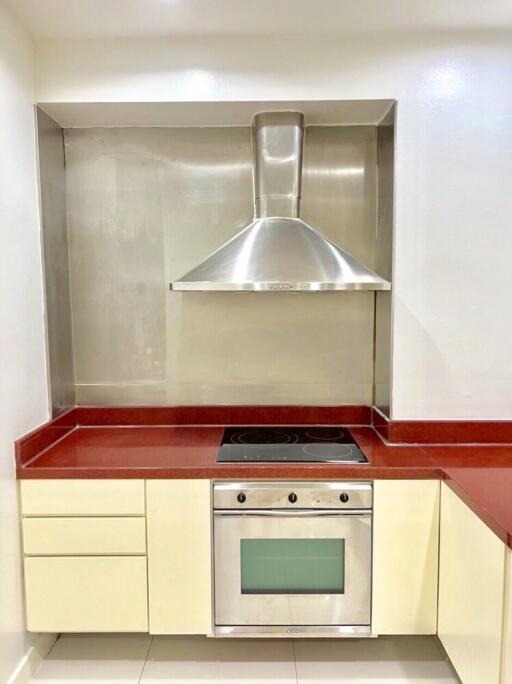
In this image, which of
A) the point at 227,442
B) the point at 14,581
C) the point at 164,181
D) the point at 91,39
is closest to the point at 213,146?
the point at 164,181

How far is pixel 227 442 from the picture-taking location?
1.93 metres

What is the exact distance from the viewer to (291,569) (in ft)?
5.57

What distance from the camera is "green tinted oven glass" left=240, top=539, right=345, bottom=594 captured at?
1.69 meters

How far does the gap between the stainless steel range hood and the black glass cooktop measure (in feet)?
2.07

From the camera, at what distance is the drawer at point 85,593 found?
168 cm

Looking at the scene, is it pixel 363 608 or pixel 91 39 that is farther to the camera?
pixel 91 39

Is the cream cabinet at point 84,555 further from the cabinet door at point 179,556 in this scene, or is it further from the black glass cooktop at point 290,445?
the black glass cooktop at point 290,445

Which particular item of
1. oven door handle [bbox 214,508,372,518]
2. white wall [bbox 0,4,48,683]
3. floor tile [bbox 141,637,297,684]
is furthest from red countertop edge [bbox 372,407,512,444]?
white wall [bbox 0,4,48,683]

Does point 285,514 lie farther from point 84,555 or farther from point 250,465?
point 84,555

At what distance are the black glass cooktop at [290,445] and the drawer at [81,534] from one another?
16.3 inches

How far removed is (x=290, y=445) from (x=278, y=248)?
31.4 inches

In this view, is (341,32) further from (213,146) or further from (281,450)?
(281,450)

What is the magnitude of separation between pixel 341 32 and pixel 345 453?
1.63 meters

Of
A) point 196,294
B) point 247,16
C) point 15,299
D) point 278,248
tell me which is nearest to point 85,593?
point 15,299
